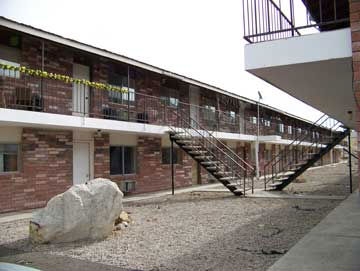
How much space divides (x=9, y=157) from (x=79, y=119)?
2.26m

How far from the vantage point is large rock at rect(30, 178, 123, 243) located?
26.9 feet

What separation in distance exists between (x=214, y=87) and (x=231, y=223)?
1302 cm

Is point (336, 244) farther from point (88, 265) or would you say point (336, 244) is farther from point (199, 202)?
point (199, 202)

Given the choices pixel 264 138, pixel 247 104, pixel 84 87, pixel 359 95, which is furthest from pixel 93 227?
pixel 247 104

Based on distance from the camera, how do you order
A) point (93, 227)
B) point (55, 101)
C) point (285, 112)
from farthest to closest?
point (285, 112) → point (55, 101) → point (93, 227)

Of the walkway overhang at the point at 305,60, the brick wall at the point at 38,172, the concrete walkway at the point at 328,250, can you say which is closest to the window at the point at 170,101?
the brick wall at the point at 38,172

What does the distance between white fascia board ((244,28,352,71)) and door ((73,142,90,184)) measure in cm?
1013

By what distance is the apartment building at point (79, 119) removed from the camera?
12.7 m

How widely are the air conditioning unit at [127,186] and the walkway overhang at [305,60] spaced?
10555mm

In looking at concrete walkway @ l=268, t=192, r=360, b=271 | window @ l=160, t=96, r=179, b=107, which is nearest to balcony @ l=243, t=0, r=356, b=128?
concrete walkway @ l=268, t=192, r=360, b=271

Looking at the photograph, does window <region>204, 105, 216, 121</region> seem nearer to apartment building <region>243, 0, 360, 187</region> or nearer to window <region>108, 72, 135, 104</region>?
window <region>108, 72, 135, 104</region>

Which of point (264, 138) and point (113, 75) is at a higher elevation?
point (113, 75)

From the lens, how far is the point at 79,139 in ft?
50.4

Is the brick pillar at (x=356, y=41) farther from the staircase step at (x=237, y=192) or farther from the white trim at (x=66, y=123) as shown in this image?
the staircase step at (x=237, y=192)
